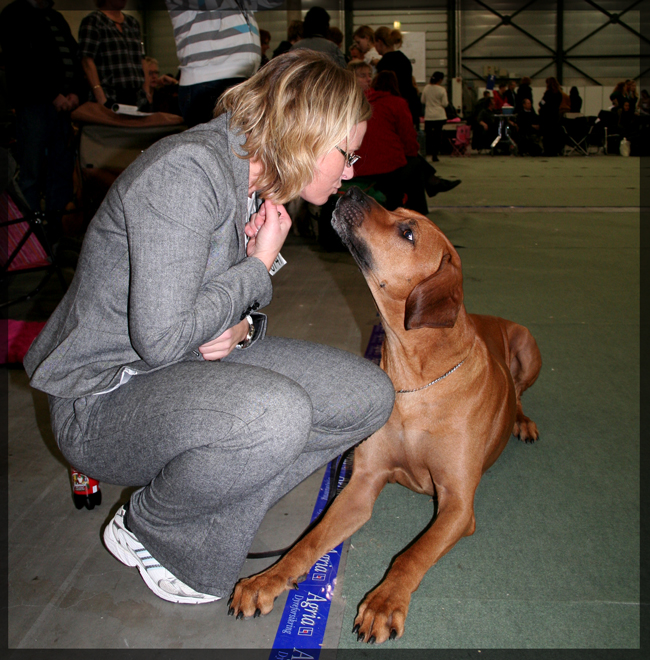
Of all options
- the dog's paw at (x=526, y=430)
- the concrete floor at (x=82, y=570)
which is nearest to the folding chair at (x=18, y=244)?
the concrete floor at (x=82, y=570)

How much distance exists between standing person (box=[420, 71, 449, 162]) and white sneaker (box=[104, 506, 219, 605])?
14.1 m

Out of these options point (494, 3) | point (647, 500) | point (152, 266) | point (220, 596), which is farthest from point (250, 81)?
point (494, 3)

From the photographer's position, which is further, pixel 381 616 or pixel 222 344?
pixel 222 344

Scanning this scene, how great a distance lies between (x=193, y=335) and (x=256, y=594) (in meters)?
0.75

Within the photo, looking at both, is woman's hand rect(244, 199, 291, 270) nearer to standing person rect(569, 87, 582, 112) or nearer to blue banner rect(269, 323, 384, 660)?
blue banner rect(269, 323, 384, 660)

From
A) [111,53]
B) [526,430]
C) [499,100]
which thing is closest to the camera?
[526,430]

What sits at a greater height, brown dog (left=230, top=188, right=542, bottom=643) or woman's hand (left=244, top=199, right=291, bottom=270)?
woman's hand (left=244, top=199, right=291, bottom=270)

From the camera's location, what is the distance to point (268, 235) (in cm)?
180

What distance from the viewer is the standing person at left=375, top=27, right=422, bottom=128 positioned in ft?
23.2

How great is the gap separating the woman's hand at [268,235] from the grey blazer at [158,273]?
54 mm

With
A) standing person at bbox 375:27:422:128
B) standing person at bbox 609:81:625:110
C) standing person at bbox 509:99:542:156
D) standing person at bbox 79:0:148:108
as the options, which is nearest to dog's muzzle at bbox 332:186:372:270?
standing person at bbox 79:0:148:108

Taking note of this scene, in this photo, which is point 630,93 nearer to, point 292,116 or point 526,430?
point 526,430

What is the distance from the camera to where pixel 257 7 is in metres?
4.01

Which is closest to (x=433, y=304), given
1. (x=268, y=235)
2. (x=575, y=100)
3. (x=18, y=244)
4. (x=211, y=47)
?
(x=268, y=235)
